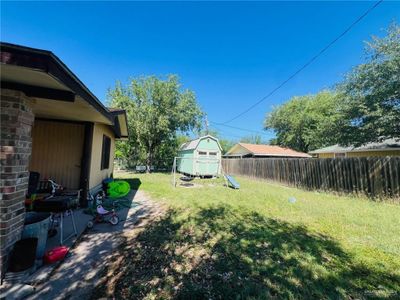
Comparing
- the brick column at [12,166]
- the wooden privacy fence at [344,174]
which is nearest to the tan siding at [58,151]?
the brick column at [12,166]

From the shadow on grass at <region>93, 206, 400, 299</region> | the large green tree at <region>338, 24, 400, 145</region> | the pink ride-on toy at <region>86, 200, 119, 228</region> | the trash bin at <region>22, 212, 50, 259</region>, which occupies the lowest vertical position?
the shadow on grass at <region>93, 206, 400, 299</region>

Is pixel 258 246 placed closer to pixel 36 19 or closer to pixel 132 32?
pixel 36 19

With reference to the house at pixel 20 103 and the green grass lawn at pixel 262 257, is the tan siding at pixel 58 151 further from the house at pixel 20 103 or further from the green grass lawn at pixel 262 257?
the green grass lawn at pixel 262 257

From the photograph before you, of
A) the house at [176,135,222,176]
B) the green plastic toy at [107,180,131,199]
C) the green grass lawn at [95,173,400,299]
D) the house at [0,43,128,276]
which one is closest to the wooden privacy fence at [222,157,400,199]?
the green grass lawn at [95,173,400,299]

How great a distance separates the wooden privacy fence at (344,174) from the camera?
22.2 ft

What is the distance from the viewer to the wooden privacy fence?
678 centimetres

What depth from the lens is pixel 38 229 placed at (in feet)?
8.90

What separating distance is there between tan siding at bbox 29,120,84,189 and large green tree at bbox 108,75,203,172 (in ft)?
37.2

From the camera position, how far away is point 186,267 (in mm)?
2758

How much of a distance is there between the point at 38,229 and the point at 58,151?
3.60 m

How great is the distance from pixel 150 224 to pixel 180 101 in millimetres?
15424

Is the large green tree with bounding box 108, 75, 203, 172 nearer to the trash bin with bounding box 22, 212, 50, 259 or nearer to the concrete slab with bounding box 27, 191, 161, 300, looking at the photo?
the concrete slab with bounding box 27, 191, 161, 300

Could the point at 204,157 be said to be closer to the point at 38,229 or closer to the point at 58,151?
the point at 58,151

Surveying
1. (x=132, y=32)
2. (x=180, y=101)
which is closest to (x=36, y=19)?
(x=132, y=32)
